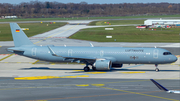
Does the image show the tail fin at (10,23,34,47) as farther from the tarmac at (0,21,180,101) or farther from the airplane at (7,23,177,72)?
the tarmac at (0,21,180,101)

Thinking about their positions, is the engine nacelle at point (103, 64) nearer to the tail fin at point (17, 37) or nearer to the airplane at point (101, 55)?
the airplane at point (101, 55)

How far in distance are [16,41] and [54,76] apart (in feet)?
36.1

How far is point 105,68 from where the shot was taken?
38000mm

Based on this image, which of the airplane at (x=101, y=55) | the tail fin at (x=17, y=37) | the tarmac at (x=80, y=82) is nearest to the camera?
the tarmac at (x=80, y=82)

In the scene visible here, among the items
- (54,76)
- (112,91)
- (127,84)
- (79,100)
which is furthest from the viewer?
(54,76)

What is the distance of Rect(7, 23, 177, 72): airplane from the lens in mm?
38969

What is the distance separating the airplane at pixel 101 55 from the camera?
39.0 metres

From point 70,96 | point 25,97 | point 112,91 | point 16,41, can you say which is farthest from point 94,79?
point 16,41

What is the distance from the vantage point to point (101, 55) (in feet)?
131

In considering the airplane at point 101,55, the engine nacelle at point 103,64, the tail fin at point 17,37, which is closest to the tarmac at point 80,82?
the engine nacelle at point 103,64

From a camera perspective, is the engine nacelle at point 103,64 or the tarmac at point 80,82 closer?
the tarmac at point 80,82

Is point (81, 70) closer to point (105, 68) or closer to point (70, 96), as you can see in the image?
point (105, 68)

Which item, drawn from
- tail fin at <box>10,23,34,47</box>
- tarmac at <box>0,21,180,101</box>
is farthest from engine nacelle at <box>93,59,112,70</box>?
tail fin at <box>10,23,34,47</box>

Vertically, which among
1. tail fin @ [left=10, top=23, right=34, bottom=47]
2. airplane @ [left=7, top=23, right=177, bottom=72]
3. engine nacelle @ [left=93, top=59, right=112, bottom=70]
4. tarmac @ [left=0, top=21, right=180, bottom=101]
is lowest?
tarmac @ [left=0, top=21, right=180, bottom=101]
